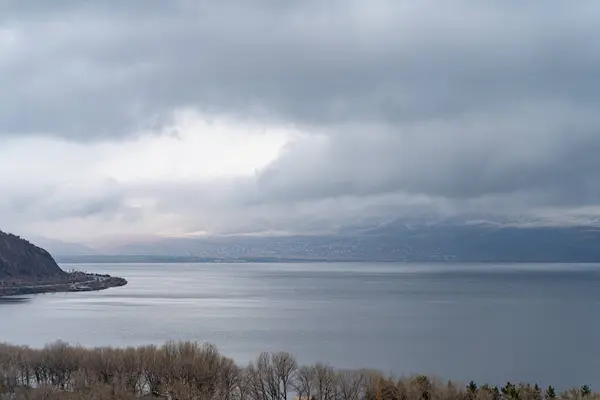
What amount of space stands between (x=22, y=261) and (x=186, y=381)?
13598cm

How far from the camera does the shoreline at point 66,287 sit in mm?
124500

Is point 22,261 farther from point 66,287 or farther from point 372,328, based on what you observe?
point 372,328

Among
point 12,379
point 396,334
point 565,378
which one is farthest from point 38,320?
point 565,378

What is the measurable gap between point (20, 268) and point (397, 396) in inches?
5493

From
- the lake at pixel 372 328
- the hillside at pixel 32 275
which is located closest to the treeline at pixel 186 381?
the lake at pixel 372 328

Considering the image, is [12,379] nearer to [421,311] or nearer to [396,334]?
[396,334]

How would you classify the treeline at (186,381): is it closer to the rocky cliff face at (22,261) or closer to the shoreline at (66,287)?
the shoreline at (66,287)

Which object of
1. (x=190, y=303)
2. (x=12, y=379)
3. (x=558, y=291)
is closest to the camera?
(x=12, y=379)

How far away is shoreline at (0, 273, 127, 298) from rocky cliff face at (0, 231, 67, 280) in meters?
8.79

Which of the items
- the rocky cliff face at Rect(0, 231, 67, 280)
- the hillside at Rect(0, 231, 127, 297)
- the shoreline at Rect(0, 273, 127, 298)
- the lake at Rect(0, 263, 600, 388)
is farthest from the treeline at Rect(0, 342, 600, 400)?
the rocky cliff face at Rect(0, 231, 67, 280)

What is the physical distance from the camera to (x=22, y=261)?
149250 mm

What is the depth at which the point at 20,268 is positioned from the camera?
148 meters

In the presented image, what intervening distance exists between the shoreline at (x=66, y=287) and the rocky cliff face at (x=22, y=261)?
8794 millimetres

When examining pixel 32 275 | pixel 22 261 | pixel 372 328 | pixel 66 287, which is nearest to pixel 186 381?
pixel 372 328
